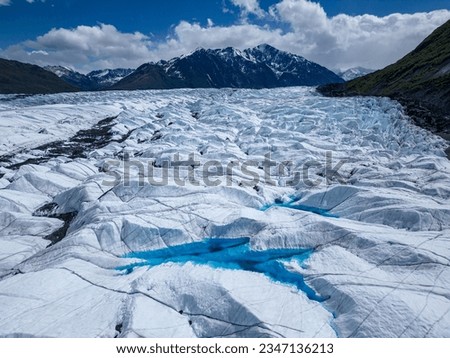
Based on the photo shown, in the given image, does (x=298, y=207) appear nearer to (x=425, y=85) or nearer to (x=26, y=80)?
(x=425, y=85)

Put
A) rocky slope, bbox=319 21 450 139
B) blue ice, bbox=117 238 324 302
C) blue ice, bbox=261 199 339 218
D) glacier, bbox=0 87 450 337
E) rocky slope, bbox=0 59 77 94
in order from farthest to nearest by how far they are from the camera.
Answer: rocky slope, bbox=0 59 77 94 → rocky slope, bbox=319 21 450 139 → blue ice, bbox=261 199 339 218 → blue ice, bbox=117 238 324 302 → glacier, bbox=0 87 450 337

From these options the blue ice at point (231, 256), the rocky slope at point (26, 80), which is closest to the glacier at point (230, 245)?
the blue ice at point (231, 256)

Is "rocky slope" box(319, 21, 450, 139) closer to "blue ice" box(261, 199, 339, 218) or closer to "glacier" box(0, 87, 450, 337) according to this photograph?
"glacier" box(0, 87, 450, 337)

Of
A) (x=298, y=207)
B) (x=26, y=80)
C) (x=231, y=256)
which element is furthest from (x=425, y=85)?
(x=26, y=80)

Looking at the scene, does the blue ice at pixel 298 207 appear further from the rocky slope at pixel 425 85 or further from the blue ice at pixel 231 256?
the rocky slope at pixel 425 85

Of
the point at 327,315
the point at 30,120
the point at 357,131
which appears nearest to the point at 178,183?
the point at 327,315

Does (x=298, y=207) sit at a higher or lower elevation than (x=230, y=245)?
higher

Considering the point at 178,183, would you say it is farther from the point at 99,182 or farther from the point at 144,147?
the point at 144,147

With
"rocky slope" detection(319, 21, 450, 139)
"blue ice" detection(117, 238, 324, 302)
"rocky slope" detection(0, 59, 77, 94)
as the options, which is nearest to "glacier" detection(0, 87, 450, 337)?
"blue ice" detection(117, 238, 324, 302)
